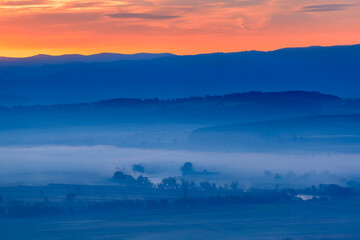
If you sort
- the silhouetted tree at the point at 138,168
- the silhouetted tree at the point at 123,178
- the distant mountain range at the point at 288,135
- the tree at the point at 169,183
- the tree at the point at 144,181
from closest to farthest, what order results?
the tree at the point at 169,183 → the tree at the point at 144,181 → the silhouetted tree at the point at 123,178 → the silhouetted tree at the point at 138,168 → the distant mountain range at the point at 288,135

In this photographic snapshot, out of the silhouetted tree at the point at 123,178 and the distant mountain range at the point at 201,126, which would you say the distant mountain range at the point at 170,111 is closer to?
the distant mountain range at the point at 201,126

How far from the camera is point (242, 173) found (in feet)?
151

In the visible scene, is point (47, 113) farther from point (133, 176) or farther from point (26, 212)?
point (26, 212)

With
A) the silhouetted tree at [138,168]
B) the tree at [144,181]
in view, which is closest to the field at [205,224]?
the tree at [144,181]

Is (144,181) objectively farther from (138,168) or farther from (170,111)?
(170,111)

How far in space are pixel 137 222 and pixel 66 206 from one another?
4.47m

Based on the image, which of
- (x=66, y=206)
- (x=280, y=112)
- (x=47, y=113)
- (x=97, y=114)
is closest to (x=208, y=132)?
(x=280, y=112)

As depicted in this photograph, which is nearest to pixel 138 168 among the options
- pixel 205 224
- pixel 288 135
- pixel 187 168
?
pixel 187 168

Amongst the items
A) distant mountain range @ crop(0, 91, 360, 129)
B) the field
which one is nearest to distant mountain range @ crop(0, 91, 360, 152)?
distant mountain range @ crop(0, 91, 360, 129)

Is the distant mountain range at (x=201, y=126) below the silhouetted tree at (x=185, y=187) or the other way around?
the other way around

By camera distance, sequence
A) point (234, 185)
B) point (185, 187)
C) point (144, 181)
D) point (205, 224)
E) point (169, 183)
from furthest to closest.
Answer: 1. point (144, 181)
2. point (169, 183)
3. point (234, 185)
4. point (185, 187)
5. point (205, 224)

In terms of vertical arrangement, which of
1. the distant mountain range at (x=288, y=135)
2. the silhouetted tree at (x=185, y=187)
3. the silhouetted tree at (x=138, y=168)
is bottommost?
the silhouetted tree at (x=185, y=187)

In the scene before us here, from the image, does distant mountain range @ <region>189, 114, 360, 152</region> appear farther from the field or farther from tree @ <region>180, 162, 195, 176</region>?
the field

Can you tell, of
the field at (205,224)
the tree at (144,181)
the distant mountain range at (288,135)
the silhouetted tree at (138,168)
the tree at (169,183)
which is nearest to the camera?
the field at (205,224)
